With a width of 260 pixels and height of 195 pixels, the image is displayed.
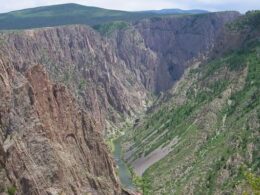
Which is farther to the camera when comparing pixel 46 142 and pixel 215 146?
pixel 215 146

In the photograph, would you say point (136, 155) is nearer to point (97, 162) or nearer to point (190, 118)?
point (190, 118)

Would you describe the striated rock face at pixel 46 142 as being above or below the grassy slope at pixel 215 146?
above

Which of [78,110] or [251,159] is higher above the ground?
[78,110]

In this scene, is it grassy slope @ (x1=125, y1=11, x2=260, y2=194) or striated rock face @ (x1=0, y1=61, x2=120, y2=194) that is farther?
grassy slope @ (x1=125, y1=11, x2=260, y2=194)

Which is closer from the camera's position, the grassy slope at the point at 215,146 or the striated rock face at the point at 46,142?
the striated rock face at the point at 46,142

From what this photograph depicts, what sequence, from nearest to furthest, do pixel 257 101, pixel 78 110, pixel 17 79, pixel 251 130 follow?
1. pixel 17 79
2. pixel 78 110
3. pixel 251 130
4. pixel 257 101

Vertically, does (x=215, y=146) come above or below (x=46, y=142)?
below

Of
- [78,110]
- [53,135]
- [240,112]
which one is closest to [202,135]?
[240,112]

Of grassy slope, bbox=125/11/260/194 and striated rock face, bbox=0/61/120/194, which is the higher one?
striated rock face, bbox=0/61/120/194
